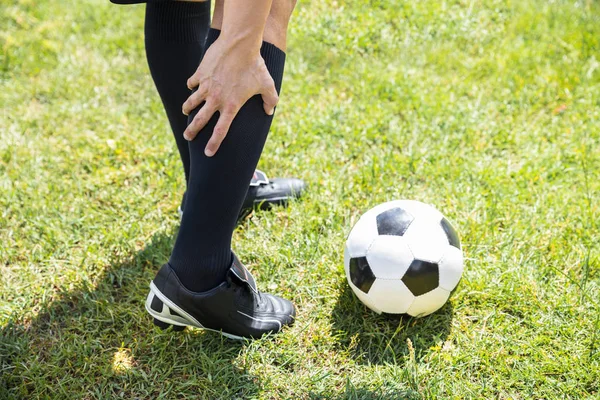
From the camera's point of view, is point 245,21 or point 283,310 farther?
point 283,310

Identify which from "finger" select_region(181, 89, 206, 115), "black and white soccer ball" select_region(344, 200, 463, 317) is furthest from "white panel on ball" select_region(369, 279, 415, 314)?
"finger" select_region(181, 89, 206, 115)

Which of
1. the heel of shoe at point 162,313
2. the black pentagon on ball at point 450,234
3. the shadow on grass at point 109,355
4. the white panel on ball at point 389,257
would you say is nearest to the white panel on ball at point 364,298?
the white panel on ball at point 389,257

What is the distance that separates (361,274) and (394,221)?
25 centimetres

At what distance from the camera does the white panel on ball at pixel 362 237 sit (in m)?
2.14

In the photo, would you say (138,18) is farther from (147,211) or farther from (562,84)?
(562,84)

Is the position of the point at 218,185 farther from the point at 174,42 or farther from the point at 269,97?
the point at 174,42

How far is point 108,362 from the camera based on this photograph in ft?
6.82

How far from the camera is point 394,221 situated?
216cm

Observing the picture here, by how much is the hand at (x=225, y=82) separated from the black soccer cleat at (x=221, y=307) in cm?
48

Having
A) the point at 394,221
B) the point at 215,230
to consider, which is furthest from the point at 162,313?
the point at 394,221

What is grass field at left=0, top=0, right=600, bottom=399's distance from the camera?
204cm

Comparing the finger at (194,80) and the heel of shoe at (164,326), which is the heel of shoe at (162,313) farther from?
the finger at (194,80)

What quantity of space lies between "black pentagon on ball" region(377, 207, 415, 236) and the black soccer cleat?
20.3 inches

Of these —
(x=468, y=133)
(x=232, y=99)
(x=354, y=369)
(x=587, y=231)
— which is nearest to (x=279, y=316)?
(x=354, y=369)
